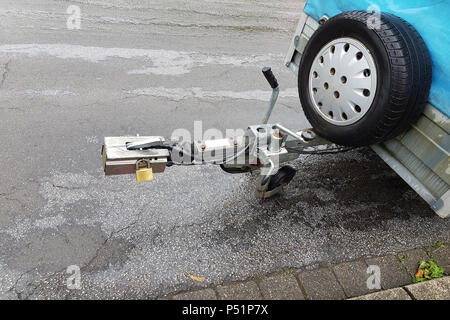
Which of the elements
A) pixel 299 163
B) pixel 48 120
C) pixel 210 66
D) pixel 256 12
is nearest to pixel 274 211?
pixel 299 163

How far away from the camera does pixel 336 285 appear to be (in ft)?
9.29

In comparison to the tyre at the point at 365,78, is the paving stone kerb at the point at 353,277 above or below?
below

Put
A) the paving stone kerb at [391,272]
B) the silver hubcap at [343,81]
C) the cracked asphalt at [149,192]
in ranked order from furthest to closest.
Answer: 1. the paving stone kerb at [391,272]
2. the cracked asphalt at [149,192]
3. the silver hubcap at [343,81]

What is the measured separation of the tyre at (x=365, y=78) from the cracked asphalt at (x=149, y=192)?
40.8 inches

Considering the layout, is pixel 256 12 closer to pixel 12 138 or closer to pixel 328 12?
pixel 328 12

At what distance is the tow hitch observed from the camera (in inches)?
98.6

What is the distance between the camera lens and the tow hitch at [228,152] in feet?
8.21
